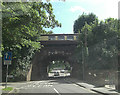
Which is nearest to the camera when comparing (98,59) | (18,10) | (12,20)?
(18,10)

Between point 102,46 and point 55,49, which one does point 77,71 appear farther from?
point 102,46

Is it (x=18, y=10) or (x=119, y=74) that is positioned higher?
(x=18, y=10)

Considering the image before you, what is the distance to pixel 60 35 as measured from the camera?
43031 mm

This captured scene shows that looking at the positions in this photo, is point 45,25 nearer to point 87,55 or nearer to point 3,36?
point 3,36

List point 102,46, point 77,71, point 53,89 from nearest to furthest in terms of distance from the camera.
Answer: point 53,89
point 102,46
point 77,71

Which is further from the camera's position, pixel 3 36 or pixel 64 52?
pixel 64 52

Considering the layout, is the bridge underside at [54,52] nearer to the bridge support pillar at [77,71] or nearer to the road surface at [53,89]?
the bridge support pillar at [77,71]

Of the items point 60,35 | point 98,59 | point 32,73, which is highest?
point 60,35

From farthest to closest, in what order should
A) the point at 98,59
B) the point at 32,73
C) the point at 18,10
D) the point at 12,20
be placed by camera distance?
the point at 32,73 → the point at 98,59 → the point at 12,20 → the point at 18,10

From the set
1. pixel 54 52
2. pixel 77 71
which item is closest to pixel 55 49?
pixel 54 52

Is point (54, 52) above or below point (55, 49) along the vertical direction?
below

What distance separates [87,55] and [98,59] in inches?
79.1

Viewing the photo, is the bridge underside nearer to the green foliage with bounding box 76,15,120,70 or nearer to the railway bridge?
the railway bridge

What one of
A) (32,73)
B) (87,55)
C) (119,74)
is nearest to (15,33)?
(119,74)
